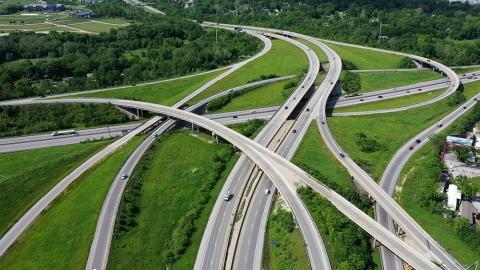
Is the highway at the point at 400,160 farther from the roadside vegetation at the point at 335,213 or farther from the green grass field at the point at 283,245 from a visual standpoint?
the green grass field at the point at 283,245

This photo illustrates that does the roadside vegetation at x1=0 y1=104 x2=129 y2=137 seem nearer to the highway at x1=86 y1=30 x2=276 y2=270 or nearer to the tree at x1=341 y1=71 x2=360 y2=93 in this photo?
the highway at x1=86 y1=30 x2=276 y2=270

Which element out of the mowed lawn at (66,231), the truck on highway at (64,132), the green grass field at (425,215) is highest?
the green grass field at (425,215)

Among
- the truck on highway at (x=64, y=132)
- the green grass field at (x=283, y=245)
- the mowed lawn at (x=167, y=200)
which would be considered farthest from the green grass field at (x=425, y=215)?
the truck on highway at (x=64, y=132)

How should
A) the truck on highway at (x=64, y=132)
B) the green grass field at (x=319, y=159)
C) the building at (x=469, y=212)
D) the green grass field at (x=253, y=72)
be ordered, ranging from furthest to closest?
1. the green grass field at (x=253, y=72)
2. the truck on highway at (x=64, y=132)
3. the green grass field at (x=319, y=159)
4. the building at (x=469, y=212)

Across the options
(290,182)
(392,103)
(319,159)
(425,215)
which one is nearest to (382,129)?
(392,103)

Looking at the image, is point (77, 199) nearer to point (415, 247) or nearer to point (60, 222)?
point (60, 222)

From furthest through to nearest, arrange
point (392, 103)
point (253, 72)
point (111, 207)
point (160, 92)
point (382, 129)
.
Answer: point (253, 72), point (160, 92), point (392, 103), point (382, 129), point (111, 207)

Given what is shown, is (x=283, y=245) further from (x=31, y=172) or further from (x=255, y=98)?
(x=255, y=98)

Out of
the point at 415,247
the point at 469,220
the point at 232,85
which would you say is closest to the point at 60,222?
the point at 415,247
